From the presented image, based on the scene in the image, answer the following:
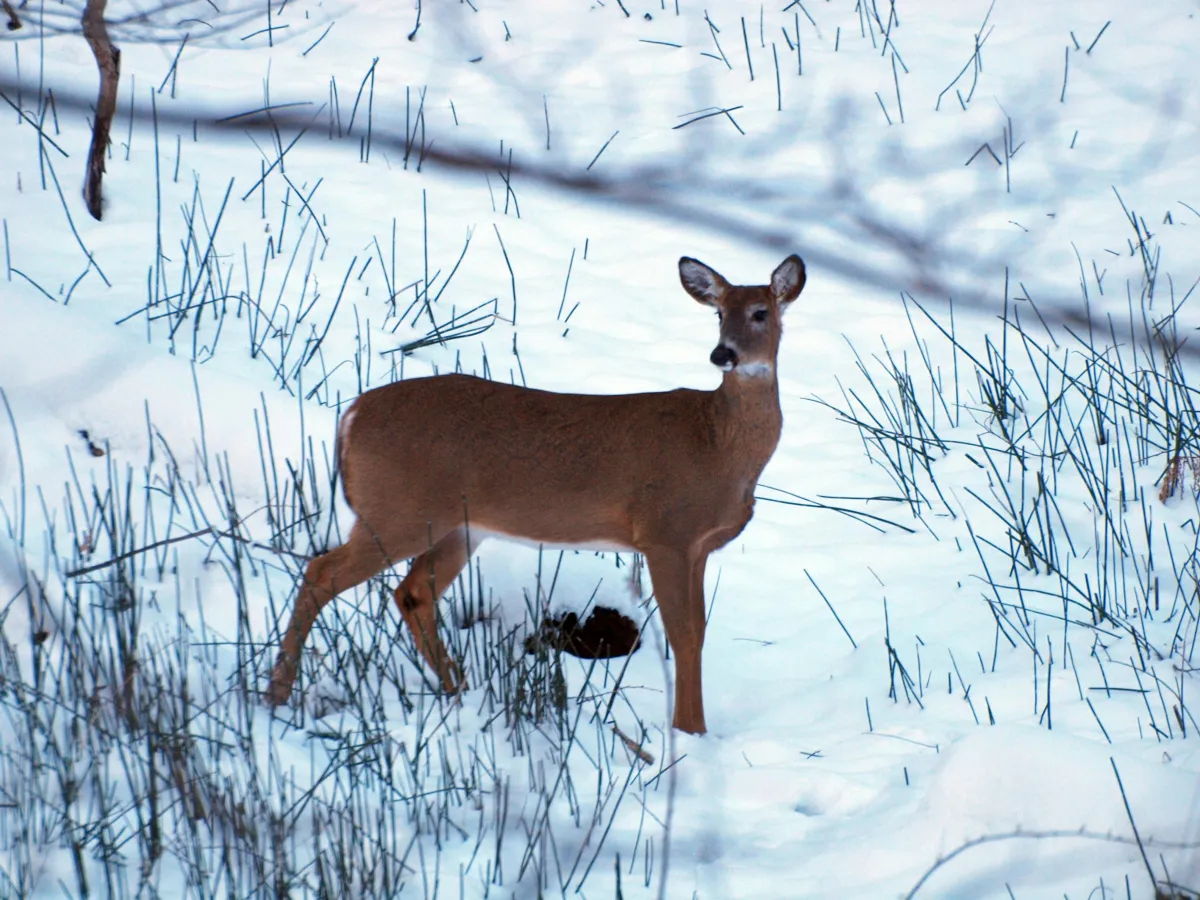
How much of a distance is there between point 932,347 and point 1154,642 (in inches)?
126

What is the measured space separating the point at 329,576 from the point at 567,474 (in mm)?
812

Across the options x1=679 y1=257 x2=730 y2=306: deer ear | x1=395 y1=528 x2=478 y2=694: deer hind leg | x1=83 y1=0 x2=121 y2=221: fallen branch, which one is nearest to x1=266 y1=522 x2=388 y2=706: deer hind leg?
x1=395 y1=528 x2=478 y2=694: deer hind leg

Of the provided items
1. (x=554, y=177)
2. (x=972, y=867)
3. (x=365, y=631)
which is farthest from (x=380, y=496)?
(x=554, y=177)

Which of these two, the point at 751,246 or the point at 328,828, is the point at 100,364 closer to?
the point at 328,828

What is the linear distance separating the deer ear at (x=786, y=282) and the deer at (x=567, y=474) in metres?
0.01

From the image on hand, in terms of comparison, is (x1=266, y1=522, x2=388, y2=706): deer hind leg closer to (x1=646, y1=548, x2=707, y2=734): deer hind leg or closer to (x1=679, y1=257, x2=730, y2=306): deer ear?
(x1=646, y1=548, x2=707, y2=734): deer hind leg

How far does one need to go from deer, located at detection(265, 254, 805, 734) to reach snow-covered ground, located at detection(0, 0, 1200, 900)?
18 centimetres

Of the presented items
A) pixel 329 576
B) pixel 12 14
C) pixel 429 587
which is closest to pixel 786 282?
pixel 429 587

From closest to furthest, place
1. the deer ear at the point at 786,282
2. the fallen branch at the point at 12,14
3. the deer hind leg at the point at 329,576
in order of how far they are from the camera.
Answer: the fallen branch at the point at 12,14
the deer hind leg at the point at 329,576
the deer ear at the point at 786,282

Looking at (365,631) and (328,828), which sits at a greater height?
(365,631)

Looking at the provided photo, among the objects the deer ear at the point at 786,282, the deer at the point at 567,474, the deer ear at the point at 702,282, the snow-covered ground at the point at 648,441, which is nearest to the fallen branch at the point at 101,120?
the snow-covered ground at the point at 648,441

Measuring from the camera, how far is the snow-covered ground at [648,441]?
2.50 metres

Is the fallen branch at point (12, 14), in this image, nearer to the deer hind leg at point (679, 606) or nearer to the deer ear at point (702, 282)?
the deer ear at point (702, 282)

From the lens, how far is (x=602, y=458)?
4617 millimetres
